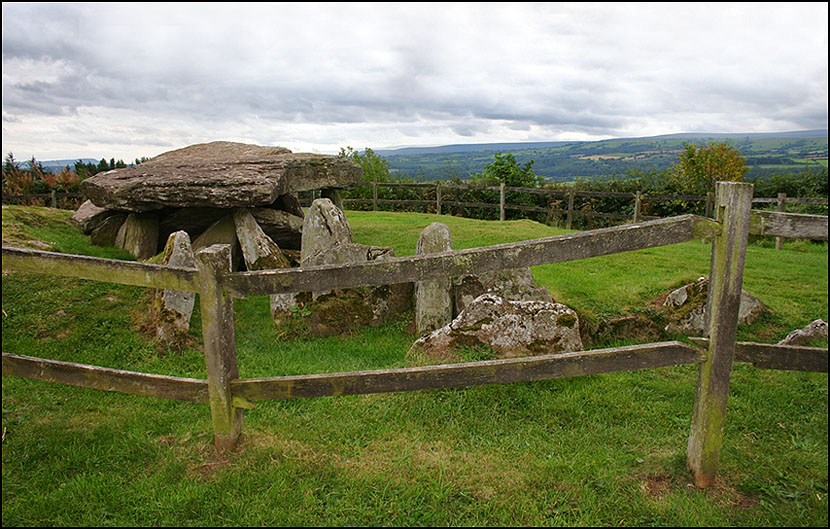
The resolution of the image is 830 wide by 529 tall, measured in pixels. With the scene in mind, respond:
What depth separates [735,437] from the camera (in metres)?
3.88

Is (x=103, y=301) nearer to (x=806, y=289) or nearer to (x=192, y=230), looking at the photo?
(x=192, y=230)

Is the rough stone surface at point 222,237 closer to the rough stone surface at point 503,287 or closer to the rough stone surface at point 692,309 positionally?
the rough stone surface at point 503,287

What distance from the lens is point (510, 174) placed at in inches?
812

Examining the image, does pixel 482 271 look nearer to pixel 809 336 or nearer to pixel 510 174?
pixel 809 336

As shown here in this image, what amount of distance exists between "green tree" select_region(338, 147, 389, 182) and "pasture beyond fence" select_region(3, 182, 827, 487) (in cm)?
2238

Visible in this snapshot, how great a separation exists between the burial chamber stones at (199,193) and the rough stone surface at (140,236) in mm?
16

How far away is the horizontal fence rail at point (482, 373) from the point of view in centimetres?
313

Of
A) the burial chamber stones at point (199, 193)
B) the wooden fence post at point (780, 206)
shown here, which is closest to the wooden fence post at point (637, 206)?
the wooden fence post at point (780, 206)

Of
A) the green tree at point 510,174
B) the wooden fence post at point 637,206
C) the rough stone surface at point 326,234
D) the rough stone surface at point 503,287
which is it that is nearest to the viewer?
the rough stone surface at point 503,287

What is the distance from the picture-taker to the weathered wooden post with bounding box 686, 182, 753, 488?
2922mm

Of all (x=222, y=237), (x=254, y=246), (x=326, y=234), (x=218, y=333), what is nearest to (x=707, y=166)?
(x=326, y=234)

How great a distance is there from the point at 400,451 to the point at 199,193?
6.42 meters

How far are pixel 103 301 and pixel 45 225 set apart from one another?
13.6ft

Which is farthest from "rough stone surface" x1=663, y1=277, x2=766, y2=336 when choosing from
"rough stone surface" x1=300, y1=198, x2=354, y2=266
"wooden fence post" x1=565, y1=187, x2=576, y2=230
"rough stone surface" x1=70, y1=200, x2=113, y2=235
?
"wooden fence post" x1=565, y1=187, x2=576, y2=230
